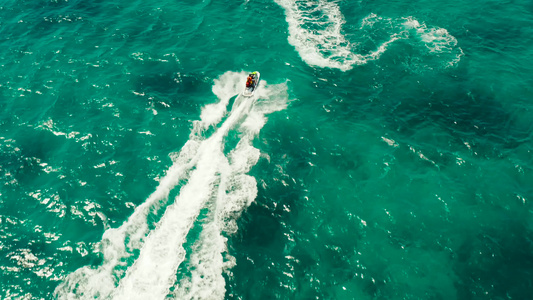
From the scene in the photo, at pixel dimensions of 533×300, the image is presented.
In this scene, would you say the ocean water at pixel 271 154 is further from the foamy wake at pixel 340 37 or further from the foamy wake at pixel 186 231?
the foamy wake at pixel 340 37

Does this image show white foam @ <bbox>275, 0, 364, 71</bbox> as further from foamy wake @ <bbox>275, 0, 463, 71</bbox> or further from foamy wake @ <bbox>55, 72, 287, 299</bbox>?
foamy wake @ <bbox>55, 72, 287, 299</bbox>

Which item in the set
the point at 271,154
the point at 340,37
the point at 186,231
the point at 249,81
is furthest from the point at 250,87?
the point at 186,231

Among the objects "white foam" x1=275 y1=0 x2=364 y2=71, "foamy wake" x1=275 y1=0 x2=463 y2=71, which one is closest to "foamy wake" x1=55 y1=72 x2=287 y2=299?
"white foam" x1=275 y1=0 x2=364 y2=71

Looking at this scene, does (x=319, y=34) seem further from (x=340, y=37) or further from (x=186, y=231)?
(x=186, y=231)

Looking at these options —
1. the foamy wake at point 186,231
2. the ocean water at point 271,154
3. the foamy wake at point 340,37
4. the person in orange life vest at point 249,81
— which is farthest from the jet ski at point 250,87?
the foamy wake at point 340,37

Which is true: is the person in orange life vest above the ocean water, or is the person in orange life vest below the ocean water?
above

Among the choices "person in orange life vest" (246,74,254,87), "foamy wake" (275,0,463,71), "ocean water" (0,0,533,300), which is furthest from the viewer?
"foamy wake" (275,0,463,71)
